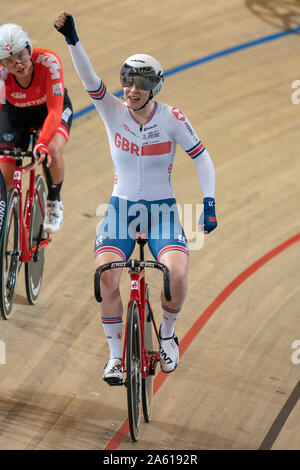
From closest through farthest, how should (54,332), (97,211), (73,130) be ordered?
(54,332), (97,211), (73,130)

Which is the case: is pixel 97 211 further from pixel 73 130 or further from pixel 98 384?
pixel 98 384

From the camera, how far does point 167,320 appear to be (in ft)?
13.9

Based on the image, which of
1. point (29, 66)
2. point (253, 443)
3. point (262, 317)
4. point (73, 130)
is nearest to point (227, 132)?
point (73, 130)

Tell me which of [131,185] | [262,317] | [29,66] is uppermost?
[29,66]

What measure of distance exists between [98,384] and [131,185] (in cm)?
123

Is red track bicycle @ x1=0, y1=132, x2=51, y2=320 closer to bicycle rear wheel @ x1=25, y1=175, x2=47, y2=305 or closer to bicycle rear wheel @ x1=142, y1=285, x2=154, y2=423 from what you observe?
bicycle rear wheel @ x1=25, y1=175, x2=47, y2=305

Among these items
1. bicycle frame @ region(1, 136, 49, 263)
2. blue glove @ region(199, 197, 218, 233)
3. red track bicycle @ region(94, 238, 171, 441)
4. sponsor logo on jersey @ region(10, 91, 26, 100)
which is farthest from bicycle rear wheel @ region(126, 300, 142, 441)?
sponsor logo on jersey @ region(10, 91, 26, 100)

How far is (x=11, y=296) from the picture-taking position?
201 inches

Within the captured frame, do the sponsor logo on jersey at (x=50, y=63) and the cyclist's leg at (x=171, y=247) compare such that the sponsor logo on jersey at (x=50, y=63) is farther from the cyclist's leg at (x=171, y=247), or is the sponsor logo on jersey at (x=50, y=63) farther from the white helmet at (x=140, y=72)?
the cyclist's leg at (x=171, y=247)

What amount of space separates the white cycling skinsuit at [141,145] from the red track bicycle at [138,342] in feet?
0.67

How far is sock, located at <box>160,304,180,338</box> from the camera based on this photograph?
4207 mm

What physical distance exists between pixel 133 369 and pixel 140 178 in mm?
966

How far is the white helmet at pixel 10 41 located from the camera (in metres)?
4.51

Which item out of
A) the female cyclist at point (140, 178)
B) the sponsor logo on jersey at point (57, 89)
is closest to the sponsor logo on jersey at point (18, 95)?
the sponsor logo on jersey at point (57, 89)
